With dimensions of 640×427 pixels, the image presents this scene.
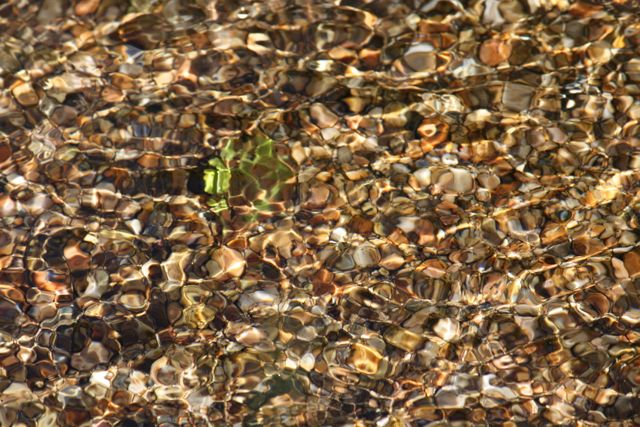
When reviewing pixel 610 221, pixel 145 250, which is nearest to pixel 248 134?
pixel 145 250

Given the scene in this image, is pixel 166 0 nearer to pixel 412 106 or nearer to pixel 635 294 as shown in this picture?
pixel 412 106

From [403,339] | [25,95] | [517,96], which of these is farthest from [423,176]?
[25,95]

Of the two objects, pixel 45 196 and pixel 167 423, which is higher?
pixel 45 196

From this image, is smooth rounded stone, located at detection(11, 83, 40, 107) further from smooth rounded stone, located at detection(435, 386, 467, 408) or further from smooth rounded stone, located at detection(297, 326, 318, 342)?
smooth rounded stone, located at detection(435, 386, 467, 408)

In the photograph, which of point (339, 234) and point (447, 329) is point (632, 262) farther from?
point (339, 234)

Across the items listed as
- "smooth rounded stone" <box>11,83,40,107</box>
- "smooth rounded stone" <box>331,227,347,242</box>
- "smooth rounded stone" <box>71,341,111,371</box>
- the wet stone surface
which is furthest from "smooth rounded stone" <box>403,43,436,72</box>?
"smooth rounded stone" <box>71,341,111,371</box>
